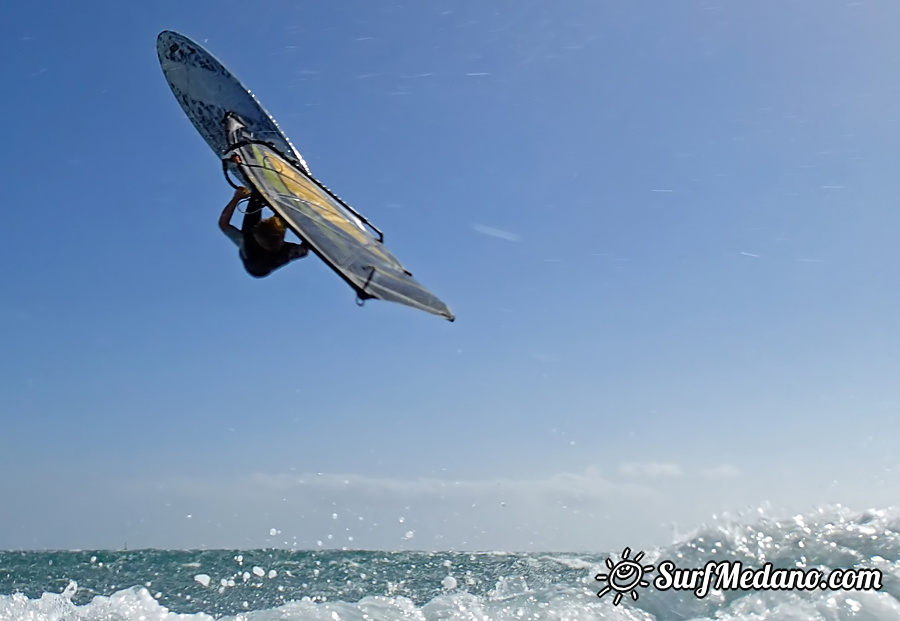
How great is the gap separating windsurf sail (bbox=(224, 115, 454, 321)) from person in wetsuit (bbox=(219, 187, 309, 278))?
36cm

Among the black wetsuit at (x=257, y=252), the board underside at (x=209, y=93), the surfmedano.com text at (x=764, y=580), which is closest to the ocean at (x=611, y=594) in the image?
the surfmedano.com text at (x=764, y=580)

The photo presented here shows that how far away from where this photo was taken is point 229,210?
5484 mm

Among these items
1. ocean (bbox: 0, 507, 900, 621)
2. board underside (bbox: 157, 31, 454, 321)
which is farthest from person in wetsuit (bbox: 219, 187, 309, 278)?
ocean (bbox: 0, 507, 900, 621)

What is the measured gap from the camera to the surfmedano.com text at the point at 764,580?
8152mm

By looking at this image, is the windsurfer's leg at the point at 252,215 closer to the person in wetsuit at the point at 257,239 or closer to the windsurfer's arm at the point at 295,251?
the person in wetsuit at the point at 257,239

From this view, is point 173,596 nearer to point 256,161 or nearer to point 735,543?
point 735,543

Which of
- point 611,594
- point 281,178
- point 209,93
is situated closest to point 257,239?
point 281,178

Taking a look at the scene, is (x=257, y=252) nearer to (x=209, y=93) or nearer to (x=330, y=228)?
(x=330, y=228)

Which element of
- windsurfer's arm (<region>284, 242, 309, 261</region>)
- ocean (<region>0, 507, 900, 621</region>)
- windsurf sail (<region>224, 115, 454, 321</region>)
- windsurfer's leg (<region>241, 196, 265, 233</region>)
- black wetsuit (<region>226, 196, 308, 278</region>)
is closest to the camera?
windsurf sail (<region>224, 115, 454, 321</region>)

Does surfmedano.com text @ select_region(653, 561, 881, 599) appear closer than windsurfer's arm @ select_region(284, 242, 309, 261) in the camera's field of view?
No

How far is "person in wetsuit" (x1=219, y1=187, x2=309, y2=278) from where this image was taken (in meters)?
5.35

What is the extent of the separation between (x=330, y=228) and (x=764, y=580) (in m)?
7.63

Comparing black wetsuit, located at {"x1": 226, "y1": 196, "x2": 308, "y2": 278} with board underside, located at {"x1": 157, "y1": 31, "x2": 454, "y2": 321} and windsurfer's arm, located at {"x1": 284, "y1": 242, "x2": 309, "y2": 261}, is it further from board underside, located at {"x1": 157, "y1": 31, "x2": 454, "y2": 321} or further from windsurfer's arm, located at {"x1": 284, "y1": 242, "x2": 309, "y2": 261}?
board underside, located at {"x1": 157, "y1": 31, "x2": 454, "y2": 321}

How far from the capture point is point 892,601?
7551mm
